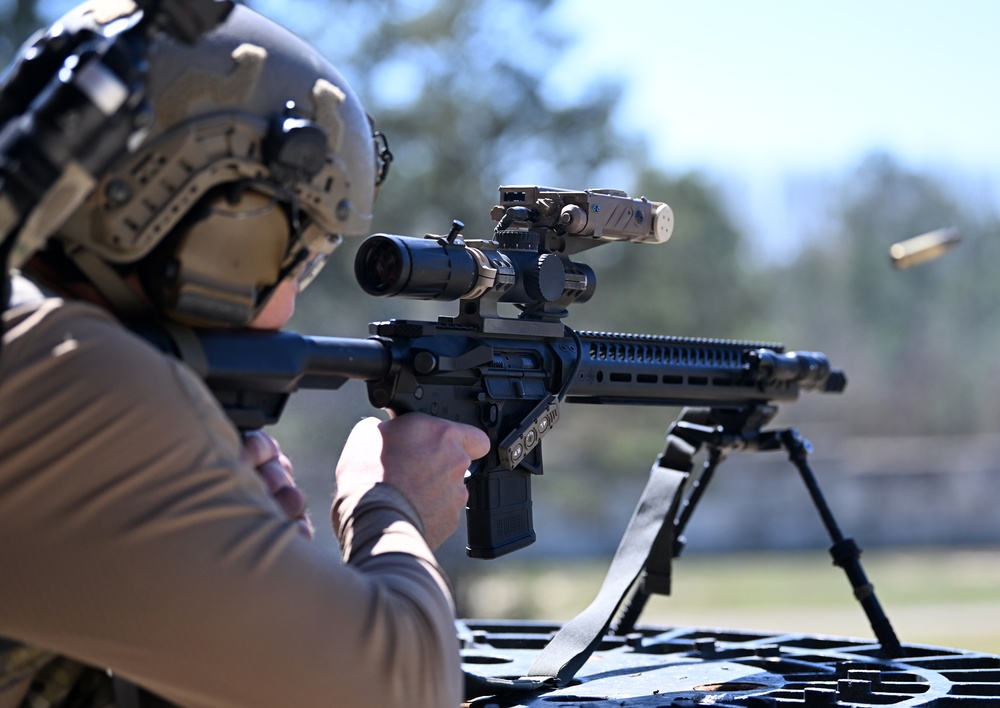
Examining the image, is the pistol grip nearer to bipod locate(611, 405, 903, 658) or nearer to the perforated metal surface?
the perforated metal surface

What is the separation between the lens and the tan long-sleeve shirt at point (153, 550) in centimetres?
178

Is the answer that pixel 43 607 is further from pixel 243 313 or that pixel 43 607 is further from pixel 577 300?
pixel 577 300

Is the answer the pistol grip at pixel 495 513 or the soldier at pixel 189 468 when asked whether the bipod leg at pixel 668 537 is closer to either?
the pistol grip at pixel 495 513


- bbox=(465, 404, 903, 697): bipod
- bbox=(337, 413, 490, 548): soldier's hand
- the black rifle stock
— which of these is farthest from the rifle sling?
bbox=(337, 413, 490, 548): soldier's hand

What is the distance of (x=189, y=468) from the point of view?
1.84 metres

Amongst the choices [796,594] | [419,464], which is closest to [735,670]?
[419,464]

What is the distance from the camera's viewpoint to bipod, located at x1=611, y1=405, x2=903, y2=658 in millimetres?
4715

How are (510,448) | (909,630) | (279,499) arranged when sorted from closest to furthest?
(279,499) < (510,448) < (909,630)

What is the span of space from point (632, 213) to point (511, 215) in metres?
0.44

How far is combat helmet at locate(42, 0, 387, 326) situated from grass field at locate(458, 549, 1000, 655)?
32.8ft

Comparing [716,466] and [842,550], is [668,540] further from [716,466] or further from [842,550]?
[842,550]

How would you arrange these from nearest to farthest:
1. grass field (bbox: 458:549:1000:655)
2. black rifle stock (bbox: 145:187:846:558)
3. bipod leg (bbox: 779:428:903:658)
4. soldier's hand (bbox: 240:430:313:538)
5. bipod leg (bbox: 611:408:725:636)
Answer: soldier's hand (bbox: 240:430:313:538)
black rifle stock (bbox: 145:187:846:558)
bipod leg (bbox: 779:428:903:658)
bipod leg (bbox: 611:408:725:636)
grass field (bbox: 458:549:1000:655)

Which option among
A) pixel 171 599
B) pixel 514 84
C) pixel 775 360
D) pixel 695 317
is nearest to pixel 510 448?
pixel 775 360

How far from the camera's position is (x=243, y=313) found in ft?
7.73
